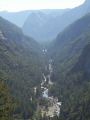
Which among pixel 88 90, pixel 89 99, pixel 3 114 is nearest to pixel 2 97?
pixel 3 114

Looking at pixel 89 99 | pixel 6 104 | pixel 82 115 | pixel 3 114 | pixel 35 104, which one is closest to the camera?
pixel 3 114

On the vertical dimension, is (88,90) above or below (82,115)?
above

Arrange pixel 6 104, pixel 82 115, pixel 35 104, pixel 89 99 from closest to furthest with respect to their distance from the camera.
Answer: pixel 6 104 < pixel 82 115 < pixel 89 99 < pixel 35 104

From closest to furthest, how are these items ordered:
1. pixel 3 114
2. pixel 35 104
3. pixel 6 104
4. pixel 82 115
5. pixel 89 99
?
1. pixel 3 114
2. pixel 6 104
3. pixel 82 115
4. pixel 89 99
5. pixel 35 104

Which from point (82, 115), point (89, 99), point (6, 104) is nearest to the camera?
point (6, 104)

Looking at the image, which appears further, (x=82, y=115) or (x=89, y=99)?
(x=89, y=99)

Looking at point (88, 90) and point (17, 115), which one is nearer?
point (17, 115)

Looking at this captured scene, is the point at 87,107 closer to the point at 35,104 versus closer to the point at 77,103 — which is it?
the point at 77,103

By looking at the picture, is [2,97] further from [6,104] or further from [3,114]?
[3,114]

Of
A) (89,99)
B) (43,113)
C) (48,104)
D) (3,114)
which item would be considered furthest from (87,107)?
(3,114)
